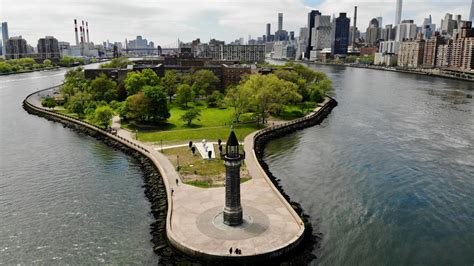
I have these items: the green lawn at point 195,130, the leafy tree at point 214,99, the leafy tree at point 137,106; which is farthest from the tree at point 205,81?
the leafy tree at point 137,106

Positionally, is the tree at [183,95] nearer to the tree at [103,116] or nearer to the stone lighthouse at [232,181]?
the tree at [103,116]

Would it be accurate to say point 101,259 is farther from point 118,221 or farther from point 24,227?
point 24,227

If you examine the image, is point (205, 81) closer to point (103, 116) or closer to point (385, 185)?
point (103, 116)

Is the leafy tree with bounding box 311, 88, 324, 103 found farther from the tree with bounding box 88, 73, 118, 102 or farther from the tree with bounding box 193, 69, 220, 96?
the tree with bounding box 88, 73, 118, 102

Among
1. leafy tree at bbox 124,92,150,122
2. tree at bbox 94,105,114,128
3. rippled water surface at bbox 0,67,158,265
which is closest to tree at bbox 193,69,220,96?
leafy tree at bbox 124,92,150,122

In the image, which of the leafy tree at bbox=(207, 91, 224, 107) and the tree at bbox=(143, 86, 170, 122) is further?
the leafy tree at bbox=(207, 91, 224, 107)

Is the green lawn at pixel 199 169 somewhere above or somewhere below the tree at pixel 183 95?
below

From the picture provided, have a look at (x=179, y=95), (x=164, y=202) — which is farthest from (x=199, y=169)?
(x=179, y=95)
